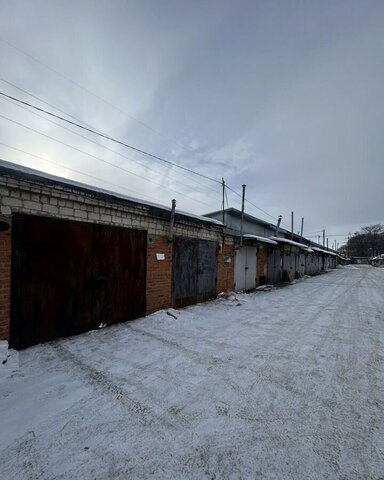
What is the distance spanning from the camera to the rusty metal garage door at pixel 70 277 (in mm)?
4199

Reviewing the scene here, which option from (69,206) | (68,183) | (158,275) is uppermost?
(68,183)

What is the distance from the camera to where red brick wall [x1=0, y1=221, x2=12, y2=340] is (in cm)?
397

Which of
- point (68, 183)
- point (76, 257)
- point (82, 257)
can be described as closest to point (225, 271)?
point (82, 257)

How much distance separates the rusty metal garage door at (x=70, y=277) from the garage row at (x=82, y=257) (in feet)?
0.05

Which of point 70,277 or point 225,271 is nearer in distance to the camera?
point 70,277

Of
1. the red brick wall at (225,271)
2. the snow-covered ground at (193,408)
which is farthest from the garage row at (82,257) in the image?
the red brick wall at (225,271)

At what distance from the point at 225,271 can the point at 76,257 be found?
6691mm

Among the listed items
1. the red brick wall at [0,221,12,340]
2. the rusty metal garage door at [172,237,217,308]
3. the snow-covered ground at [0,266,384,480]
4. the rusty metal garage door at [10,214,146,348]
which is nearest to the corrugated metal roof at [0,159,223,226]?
the rusty metal garage door at [10,214,146,348]

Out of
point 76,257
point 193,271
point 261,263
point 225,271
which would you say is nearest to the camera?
point 76,257

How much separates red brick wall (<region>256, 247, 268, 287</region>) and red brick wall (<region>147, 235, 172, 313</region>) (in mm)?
7733

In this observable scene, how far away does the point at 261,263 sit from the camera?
14414 mm

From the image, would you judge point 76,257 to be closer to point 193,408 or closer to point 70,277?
point 70,277

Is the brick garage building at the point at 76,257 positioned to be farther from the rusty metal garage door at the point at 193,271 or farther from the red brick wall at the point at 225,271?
the red brick wall at the point at 225,271

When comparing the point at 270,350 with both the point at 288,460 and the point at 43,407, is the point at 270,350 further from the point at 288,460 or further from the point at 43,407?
the point at 43,407
